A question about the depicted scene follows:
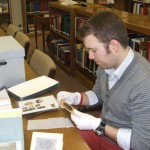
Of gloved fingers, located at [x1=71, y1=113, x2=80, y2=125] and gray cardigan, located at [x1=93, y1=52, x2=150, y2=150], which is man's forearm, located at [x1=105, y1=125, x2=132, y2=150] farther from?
gloved fingers, located at [x1=71, y1=113, x2=80, y2=125]

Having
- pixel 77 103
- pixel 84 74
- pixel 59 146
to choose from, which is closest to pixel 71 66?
pixel 84 74

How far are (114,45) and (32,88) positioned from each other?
56 cm

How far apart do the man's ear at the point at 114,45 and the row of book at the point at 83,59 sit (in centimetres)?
171

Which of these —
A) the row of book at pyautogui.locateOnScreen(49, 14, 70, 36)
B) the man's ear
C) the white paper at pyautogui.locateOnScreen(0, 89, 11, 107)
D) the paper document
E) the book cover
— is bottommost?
the book cover

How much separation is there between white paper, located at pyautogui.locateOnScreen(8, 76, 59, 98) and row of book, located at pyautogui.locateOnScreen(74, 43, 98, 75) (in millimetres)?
1425

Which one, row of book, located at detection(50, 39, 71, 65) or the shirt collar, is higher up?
the shirt collar

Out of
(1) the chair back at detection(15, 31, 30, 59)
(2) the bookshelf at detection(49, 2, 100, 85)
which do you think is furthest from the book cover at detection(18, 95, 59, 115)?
(2) the bookshelf at detection(49, 2, 100, 85)

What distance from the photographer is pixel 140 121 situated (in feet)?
3.58

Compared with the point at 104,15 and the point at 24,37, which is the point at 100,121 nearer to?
the point at 104,15

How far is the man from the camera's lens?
1.09 metres

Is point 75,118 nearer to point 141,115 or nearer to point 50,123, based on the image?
point 50,123

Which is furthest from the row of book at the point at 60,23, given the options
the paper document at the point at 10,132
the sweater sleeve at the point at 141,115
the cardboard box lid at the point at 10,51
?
the paper document at the point at 10,132

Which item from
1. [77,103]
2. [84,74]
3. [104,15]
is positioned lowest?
[84,74]

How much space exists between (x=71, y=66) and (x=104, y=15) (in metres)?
2.24
